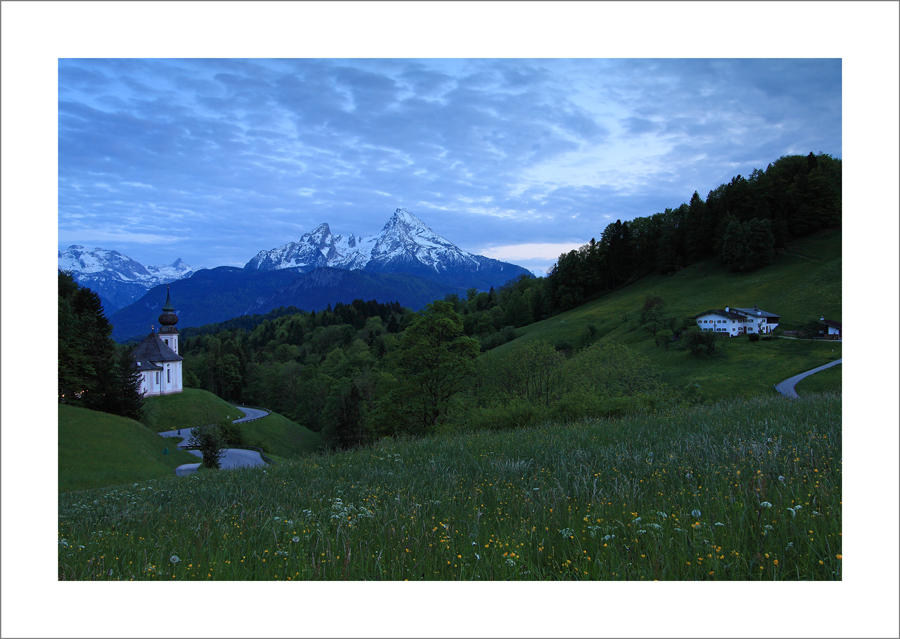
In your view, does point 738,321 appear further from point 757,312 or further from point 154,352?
point 154,352

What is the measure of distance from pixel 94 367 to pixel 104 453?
1800 centimetres

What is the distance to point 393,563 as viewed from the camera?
3832mm

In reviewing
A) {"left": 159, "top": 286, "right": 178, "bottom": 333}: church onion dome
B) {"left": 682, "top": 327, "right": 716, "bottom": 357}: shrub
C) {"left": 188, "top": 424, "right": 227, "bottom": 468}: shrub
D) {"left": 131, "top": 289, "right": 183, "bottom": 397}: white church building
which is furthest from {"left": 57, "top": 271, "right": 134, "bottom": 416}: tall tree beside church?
{"left": 682, "top": 327, "right": 716, "bottom": 357}: shrub

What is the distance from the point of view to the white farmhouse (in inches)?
2537

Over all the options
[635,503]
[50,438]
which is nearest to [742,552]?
[635,503]

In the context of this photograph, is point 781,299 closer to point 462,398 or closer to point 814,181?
point 814,181

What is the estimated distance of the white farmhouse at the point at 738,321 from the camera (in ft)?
211

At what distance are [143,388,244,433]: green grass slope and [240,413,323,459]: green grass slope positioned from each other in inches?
203

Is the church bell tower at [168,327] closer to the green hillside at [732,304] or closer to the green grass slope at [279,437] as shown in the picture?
the green grass slope at [279,437]

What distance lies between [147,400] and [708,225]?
11194 cm

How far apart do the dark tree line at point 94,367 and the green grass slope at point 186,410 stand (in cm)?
1262

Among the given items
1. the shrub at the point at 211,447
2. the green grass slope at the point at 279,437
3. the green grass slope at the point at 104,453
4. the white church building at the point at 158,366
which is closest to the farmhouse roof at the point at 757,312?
the green grass slope at the point at 279,437

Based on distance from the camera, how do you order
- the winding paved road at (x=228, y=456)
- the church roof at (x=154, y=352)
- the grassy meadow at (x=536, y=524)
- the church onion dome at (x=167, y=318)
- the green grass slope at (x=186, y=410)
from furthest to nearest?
the church onion dome at (x=167, y=318) → the church roof at (x=154, y=352) → the green grass slope at (x=186, y=410) → the winding paved road at (x=228, y=456) → the grassy meadow at (x=536, y=524)

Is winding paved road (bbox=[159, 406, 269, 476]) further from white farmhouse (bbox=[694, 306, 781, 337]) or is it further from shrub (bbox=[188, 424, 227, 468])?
white farmhouse (bbox=[694, 306, 781, 337])
